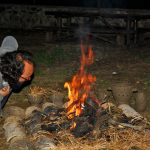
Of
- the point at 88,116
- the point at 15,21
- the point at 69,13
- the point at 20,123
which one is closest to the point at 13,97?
the point at 20,123

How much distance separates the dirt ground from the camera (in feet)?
32.1

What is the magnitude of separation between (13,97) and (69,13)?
24.4ft

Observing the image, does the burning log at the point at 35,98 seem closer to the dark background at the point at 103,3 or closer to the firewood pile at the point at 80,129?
the firewood pile at the point at 80,129

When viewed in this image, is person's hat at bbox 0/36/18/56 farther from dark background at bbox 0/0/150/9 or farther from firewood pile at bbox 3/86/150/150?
dark background at bbox 0/0/150/9

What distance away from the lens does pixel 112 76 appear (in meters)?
11.0

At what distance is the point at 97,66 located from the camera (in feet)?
39.9

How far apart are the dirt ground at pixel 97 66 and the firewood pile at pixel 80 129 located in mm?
415

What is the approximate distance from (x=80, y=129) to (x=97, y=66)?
5.73 m

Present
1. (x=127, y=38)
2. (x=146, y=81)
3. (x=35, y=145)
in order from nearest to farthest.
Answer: (x=35, y=145) < (x=146, y=81) < (x=127, y=38)

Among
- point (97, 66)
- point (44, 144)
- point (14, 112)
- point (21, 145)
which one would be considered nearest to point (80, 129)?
point (44, 144)

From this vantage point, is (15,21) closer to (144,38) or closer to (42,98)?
(144,38)

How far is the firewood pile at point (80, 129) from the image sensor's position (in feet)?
20.5

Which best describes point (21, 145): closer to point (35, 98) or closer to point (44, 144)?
point (44, 144)

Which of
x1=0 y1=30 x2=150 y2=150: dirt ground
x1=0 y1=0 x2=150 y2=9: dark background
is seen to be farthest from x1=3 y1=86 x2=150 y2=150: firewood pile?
x1=0 y1=0 x2=150 y2=9: dark background
